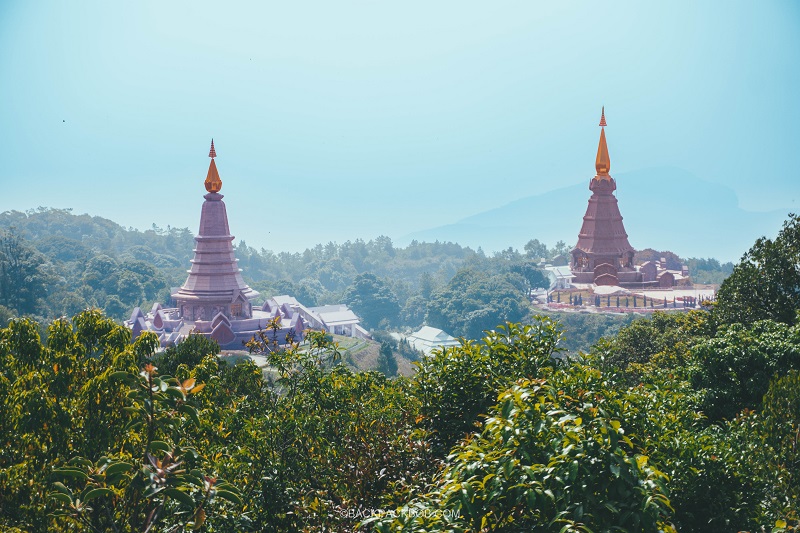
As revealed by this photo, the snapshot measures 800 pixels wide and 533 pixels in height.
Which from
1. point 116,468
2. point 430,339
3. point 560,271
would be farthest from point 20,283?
point 116,468

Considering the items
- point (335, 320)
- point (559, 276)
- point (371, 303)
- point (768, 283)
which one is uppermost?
point (559, 276)

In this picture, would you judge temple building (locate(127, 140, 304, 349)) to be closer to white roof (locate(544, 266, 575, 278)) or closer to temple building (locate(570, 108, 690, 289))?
temple building (locate(570, 108, 690, 289))

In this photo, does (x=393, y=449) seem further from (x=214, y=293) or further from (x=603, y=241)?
(x=603, y=241)

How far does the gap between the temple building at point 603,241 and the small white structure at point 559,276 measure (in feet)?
49.2

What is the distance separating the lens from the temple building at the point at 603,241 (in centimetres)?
6056

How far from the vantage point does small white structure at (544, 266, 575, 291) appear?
264 ft

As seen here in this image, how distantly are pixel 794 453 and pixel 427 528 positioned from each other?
6224mm

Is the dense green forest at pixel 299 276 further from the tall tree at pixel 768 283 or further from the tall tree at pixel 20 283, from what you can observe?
the tall tree at pixel 768 283

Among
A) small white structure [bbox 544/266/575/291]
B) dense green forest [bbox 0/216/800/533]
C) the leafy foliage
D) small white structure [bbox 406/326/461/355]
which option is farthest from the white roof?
the leafy foliage

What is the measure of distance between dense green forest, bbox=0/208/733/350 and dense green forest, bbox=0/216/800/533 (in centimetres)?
2612

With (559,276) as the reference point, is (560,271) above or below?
above

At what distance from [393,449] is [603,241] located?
5286 cm

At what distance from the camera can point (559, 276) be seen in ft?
282

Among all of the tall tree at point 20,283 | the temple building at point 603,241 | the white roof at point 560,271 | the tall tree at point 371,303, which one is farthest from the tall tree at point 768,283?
the tall tree at point 371,303
